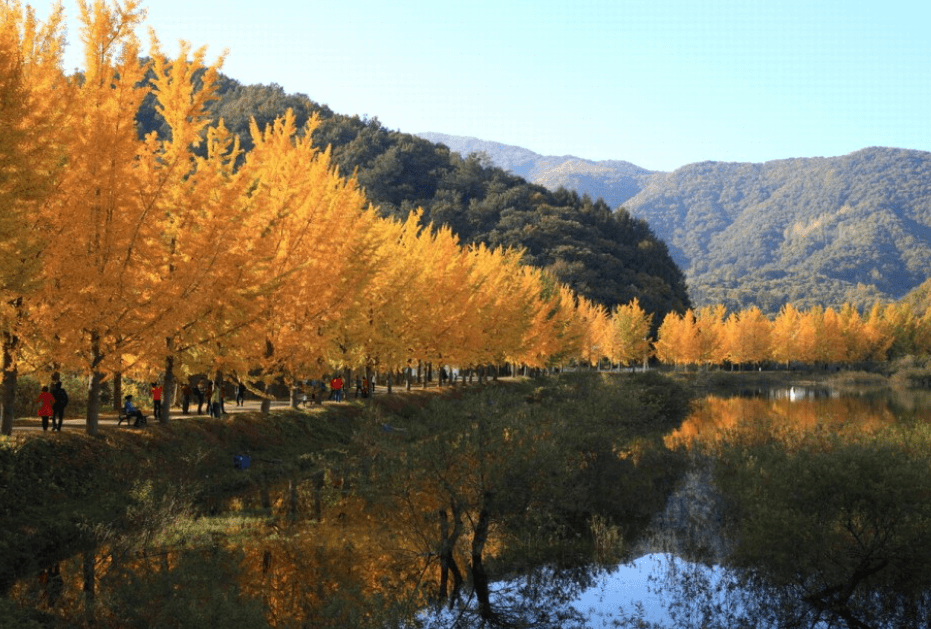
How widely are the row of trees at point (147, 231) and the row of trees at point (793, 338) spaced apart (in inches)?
2992

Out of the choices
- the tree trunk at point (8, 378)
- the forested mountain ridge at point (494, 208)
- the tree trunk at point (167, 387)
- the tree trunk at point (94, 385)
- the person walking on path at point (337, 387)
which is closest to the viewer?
the tree trunk at point (8, 378)

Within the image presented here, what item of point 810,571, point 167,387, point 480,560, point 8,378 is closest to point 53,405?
point 8,378

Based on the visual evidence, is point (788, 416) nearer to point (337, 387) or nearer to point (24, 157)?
point (337, 387)

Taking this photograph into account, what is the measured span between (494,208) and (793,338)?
2616 inches

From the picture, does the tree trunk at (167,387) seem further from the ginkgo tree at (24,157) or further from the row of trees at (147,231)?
the ginkgo tree at (24,157)

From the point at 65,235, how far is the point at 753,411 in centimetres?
4827

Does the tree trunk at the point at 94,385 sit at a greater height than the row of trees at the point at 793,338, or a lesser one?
greater

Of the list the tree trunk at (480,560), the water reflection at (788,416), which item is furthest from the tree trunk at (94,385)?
the water reflection at (788,416)

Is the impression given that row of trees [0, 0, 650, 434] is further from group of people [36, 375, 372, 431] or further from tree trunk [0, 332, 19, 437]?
group of people [36, 375, 372, 431]

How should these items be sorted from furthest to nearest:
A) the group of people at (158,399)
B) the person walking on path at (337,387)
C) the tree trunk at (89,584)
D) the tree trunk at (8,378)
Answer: the person walking on path at (337,387), the group of people at (158,399), the tree trunk at (8,378), the tree trunk at (89,584)

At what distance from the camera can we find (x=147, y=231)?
1891 cm

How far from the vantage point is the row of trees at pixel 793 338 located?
97.8m

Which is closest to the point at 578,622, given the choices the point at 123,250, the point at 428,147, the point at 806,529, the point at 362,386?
the point at 806,529

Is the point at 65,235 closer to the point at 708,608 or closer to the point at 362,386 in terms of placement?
the point at 708,608
